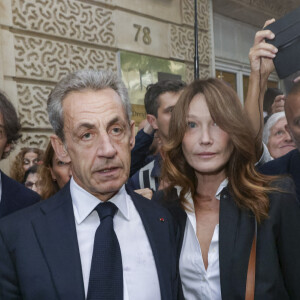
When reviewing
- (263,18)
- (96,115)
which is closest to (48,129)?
(96,115)

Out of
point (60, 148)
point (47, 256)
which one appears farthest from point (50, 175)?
point (47, 256)

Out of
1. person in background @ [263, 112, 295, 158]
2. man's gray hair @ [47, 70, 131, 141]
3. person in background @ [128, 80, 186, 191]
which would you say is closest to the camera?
man's gray hair @ [47, 70, 131, 141]

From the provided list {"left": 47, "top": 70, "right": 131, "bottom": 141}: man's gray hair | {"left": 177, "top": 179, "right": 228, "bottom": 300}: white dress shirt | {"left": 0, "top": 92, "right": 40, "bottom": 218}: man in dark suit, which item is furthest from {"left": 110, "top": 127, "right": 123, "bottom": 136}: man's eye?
{"left": 0, "top": 92, "right": 40, "bottom": 218}: man in dark suit

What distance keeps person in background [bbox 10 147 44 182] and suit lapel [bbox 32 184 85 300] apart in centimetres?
250

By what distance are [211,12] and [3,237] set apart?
5.81 metres

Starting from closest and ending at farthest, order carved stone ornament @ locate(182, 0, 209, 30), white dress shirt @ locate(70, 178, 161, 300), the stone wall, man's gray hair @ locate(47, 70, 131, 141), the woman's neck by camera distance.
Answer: white dress shirt @ locate(70, 178, 161, 300) → man's gray hair @ locate(47, 70, 131, 141) → the woman's neck → the stone wall → carved stone ornament @ locate(182, 0, 209, 30)

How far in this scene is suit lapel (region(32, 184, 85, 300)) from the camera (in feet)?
4.26

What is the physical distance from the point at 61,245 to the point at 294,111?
1.26m

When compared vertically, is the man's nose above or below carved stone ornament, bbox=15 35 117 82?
below

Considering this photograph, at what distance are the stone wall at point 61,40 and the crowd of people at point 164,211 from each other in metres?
2.44

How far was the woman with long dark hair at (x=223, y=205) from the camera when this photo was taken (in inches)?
62.0

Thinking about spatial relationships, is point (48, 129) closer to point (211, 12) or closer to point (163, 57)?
point (163, 57)

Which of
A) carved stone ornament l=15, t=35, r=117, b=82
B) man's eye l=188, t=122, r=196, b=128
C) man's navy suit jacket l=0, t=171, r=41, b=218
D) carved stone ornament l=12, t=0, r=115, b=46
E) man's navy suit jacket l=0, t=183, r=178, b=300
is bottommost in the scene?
man's navy suit jacket l=0, t=183, r=178, b=300

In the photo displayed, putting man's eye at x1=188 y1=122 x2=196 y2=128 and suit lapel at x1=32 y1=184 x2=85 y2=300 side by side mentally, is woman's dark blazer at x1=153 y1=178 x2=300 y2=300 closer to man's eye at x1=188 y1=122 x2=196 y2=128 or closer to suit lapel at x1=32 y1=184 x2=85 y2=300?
man's eye at x1=188 y1=122 x2=196 y2=128
